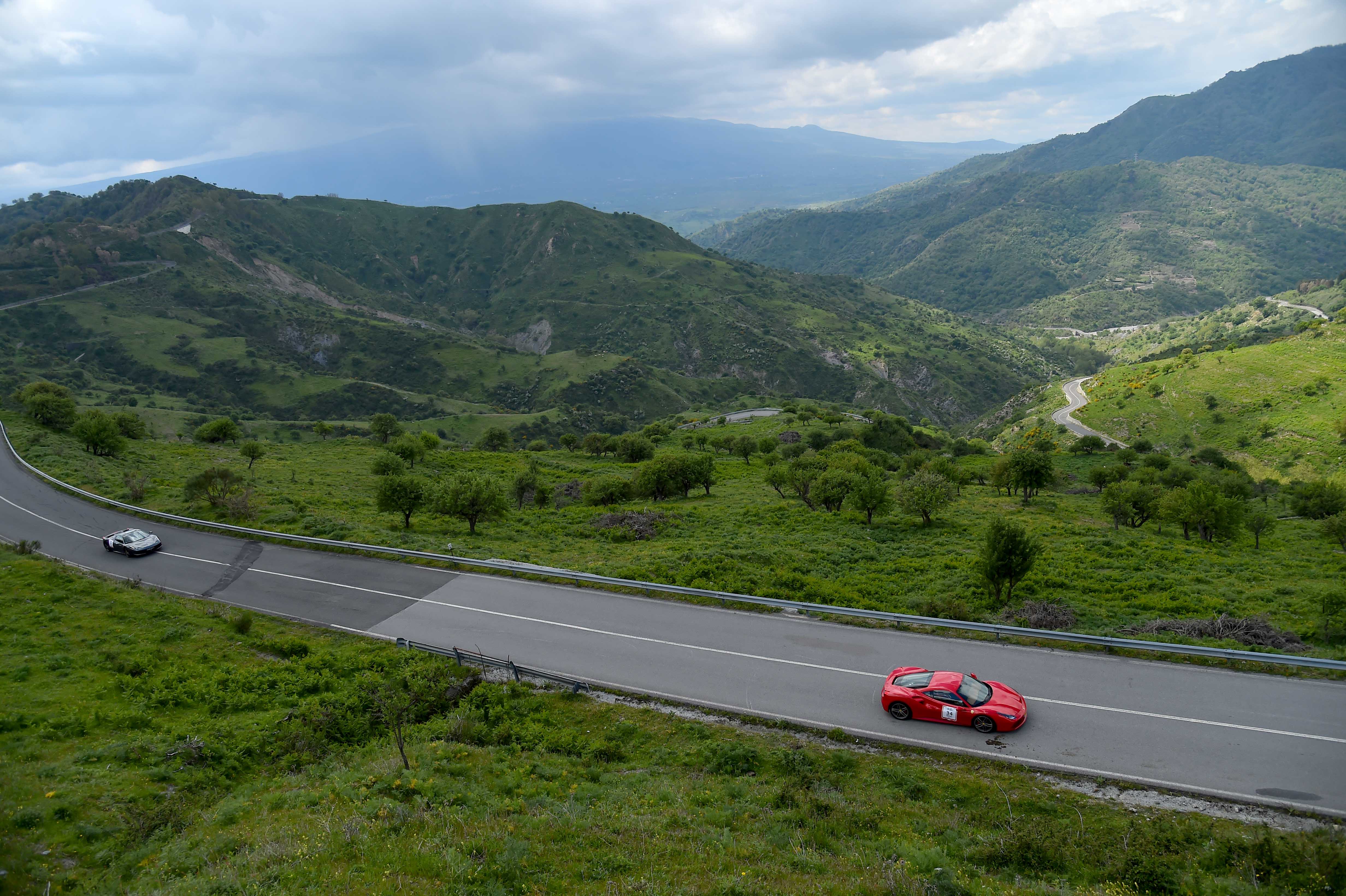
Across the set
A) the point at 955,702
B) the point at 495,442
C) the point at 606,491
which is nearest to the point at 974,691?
the point at 955,702

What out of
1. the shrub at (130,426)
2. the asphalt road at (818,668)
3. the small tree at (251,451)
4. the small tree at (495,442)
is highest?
the shrub at (130,426)

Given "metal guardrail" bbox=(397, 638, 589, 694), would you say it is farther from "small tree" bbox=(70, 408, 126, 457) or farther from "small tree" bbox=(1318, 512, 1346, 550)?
"small tree" bbox=(70, 408, 126, 457)

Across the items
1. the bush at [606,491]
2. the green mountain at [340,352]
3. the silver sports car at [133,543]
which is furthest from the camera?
the green mountain at [340,352]

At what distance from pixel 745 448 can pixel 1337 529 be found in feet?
158

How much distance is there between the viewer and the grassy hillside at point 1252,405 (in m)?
73.7

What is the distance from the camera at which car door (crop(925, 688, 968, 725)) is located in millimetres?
15031

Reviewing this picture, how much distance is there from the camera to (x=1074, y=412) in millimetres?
110375

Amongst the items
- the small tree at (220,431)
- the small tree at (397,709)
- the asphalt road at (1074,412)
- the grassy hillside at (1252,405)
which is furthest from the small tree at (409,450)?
the grassy hillside at (1252,405)

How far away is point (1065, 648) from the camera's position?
60.0 feet

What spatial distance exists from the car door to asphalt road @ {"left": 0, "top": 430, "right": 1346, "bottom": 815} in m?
0.29

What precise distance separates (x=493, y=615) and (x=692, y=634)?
25.6 feet

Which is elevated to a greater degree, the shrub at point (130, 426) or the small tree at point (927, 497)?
the shrub at point (130, 426)

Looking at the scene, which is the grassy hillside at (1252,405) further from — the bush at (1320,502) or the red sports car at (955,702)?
the red sports car at (955,702)

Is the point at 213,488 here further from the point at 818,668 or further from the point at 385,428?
the point at 385,428
